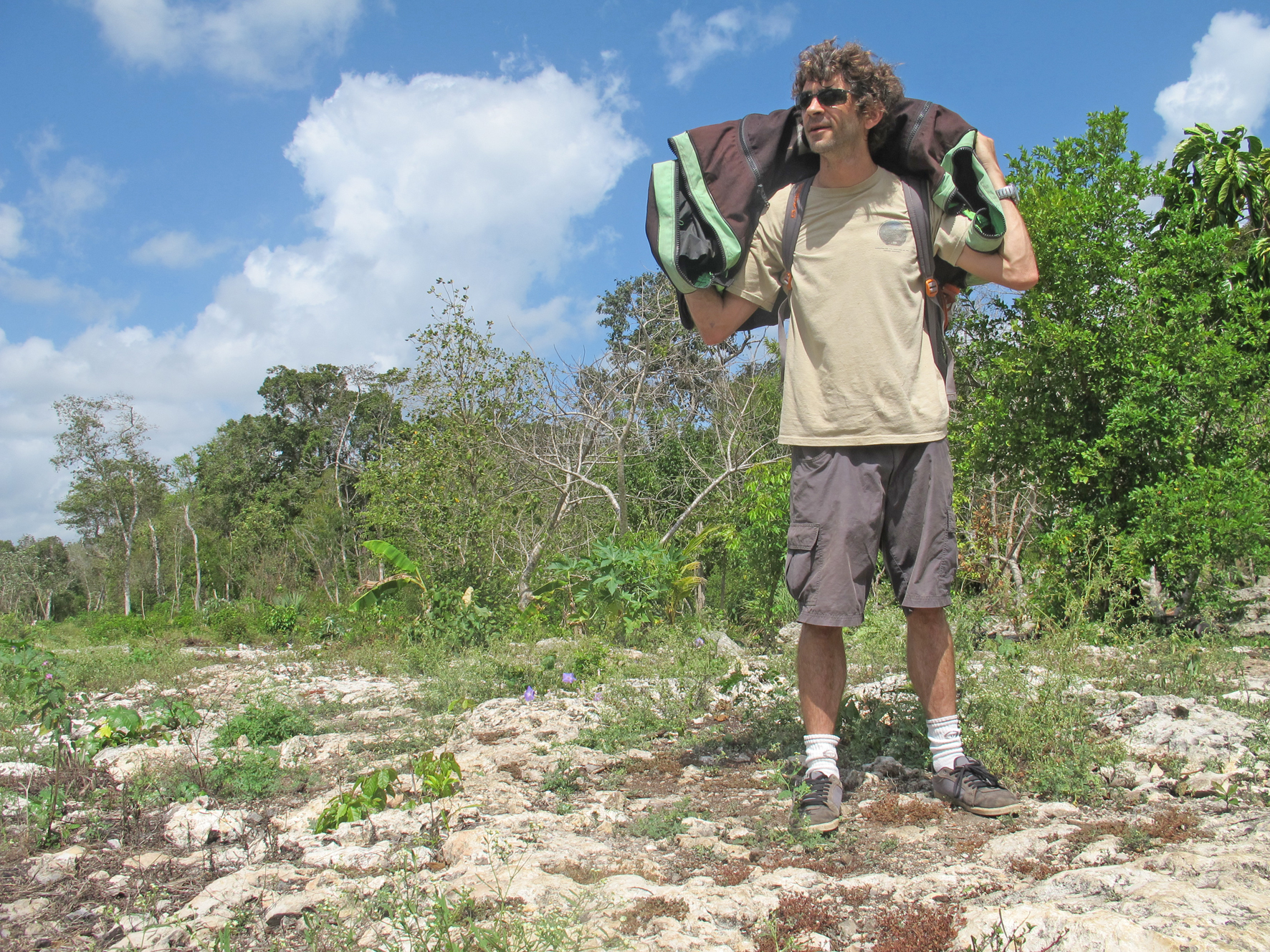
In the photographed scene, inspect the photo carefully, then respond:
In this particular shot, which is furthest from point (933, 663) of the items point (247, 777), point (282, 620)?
point (282, 620)

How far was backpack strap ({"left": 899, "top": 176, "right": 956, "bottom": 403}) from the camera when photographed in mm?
2521

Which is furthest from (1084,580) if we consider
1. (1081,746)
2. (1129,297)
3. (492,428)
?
(492,428)

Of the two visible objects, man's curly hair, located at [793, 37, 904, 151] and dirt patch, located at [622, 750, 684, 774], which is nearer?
man's curly hair, located at [793, 37, 904, 151]

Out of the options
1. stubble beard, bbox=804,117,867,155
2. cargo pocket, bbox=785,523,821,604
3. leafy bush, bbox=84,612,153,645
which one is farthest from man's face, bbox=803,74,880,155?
leafy bush, bbox=84,612,153,645

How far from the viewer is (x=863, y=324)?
8.21 feet

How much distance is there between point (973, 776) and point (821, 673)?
487 mm

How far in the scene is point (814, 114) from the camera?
243 centimetres

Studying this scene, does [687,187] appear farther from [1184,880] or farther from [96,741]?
[96,741]

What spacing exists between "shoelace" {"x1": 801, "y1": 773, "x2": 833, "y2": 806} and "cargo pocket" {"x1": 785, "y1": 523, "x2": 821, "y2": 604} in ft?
1.62

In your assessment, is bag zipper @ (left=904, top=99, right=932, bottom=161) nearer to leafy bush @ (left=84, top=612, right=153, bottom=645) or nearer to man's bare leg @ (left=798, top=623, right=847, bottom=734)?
man's bare leg @ (left=798, top=623, right=847, bottom=734)

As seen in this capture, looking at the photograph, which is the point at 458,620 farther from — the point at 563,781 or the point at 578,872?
the point at 578,872

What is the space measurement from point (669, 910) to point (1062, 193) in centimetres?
591

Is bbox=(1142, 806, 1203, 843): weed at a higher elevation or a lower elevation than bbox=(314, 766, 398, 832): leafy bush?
lower

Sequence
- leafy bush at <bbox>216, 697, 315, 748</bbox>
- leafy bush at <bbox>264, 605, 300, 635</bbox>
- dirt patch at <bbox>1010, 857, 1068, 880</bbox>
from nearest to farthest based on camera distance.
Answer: dirt patch at <bbox>1010, 857, 1068, 880</bbox>
leafy bush at <bbox>216, 697, 315, 748</bbox>
leafy bush at <bbox>264, 605, 300, 635</bbox>
